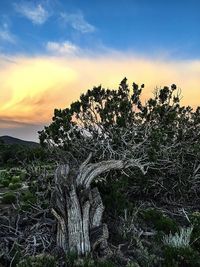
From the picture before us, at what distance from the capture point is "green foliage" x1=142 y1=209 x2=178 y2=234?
365 inches

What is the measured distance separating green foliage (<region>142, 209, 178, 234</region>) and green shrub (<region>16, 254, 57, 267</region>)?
3365mm

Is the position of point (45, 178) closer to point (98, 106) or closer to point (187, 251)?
point (98, 106)

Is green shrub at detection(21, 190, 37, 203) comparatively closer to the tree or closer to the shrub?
the tree

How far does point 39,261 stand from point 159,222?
12.4 feet

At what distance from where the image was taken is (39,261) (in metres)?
6.65

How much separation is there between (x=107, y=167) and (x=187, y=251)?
3065 millimetres

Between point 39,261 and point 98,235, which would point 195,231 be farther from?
point 39,261

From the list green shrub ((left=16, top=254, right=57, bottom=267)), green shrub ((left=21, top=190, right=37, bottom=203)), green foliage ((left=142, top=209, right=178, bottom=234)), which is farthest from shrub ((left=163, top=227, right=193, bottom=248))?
green shrub ((left=21, top=190, right=37, bottom=203))

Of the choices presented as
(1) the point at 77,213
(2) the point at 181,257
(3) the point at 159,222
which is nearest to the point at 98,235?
(1) the point at 77,213

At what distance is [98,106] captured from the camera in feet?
41.1

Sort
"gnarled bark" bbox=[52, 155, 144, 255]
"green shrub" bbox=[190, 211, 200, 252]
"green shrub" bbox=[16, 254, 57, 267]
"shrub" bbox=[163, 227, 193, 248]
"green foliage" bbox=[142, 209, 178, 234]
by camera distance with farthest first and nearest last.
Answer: "green foliage" bbox=[142, 209, 178, 234] → "green shrub" bbox=[190, 211, 200, 252] → "shrub" bbox=[163, 227, 193, 248] → "gnarled bark" bbox=[52, 155, 144, 255] → "green shrub" bbox=[16, 254, 57, 267]

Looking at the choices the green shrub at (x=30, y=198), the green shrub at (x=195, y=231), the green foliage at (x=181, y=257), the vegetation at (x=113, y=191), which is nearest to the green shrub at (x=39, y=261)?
the vegetation at (x=113, y=191)

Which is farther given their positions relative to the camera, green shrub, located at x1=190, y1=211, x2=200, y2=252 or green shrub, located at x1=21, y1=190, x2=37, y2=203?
green shrub, located at x1=21, y1=190, x2=37, y2=203

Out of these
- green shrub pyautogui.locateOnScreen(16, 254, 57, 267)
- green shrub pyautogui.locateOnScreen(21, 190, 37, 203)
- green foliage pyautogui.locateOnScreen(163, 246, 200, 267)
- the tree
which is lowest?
green shrub pyautogui.locateOnScreen(16, 254, 57, 267)
